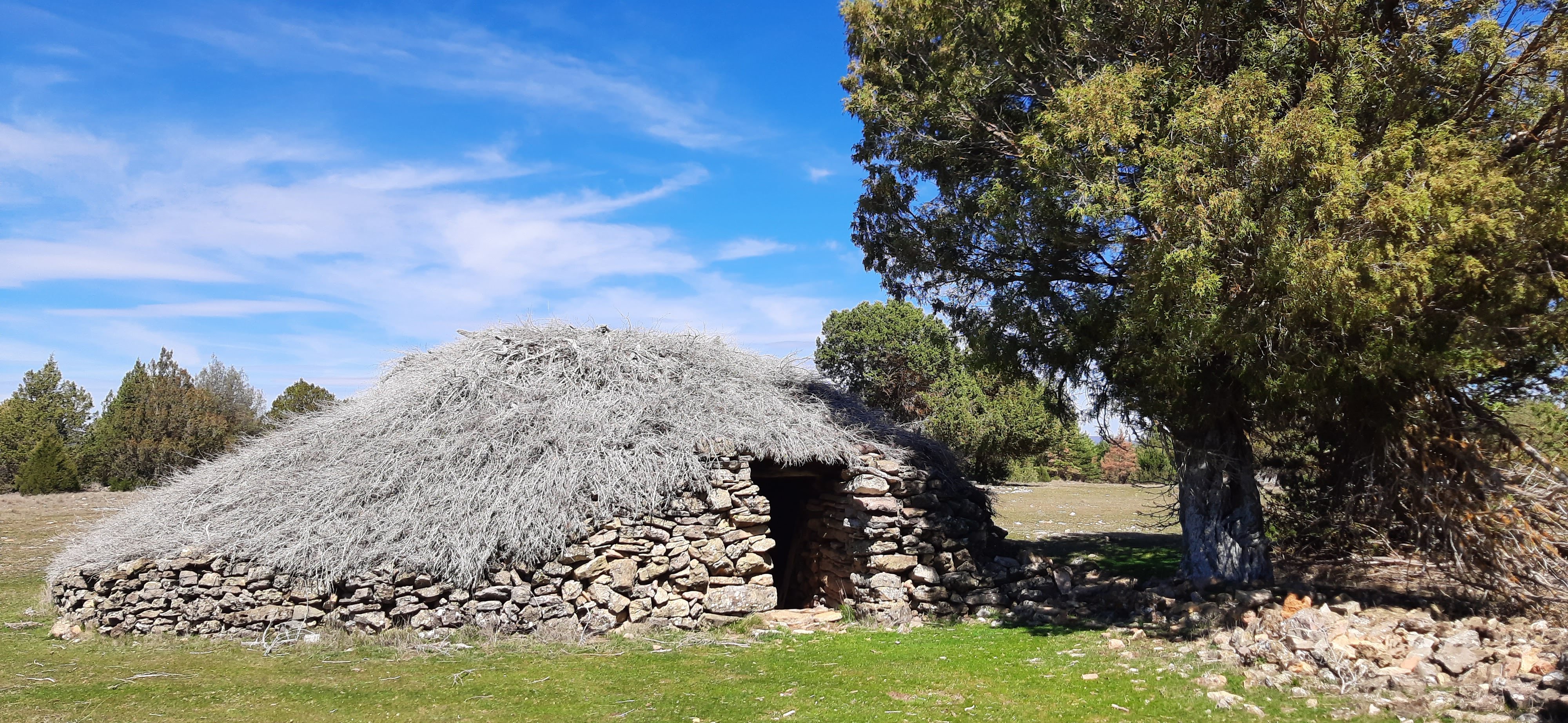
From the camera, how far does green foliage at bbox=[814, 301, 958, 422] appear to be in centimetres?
2939

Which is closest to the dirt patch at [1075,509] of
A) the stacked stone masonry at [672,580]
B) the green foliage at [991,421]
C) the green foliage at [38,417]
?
the green foliage at [991,421]

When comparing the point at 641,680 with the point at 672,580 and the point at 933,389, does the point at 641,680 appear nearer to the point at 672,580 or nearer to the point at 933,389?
the point at 672,580

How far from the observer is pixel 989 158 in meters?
11.8

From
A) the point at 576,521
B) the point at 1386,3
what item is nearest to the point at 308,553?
the point at 576,521

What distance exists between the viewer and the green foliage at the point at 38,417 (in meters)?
33.9

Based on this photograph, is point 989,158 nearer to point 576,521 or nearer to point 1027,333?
point 1027,333

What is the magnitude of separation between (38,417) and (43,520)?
2072 cm

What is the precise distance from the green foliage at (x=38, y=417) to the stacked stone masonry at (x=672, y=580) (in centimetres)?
2874

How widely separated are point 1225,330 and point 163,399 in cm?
3613

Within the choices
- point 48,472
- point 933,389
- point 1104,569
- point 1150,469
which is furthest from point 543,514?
point 48,472

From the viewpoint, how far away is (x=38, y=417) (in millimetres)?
36906

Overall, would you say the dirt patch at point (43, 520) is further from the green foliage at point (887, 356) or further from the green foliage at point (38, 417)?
the green foliage at point (887, 356)

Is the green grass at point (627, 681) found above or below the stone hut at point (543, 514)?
below

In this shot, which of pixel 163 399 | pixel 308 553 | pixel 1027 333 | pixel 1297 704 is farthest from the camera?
pixel 163 399
